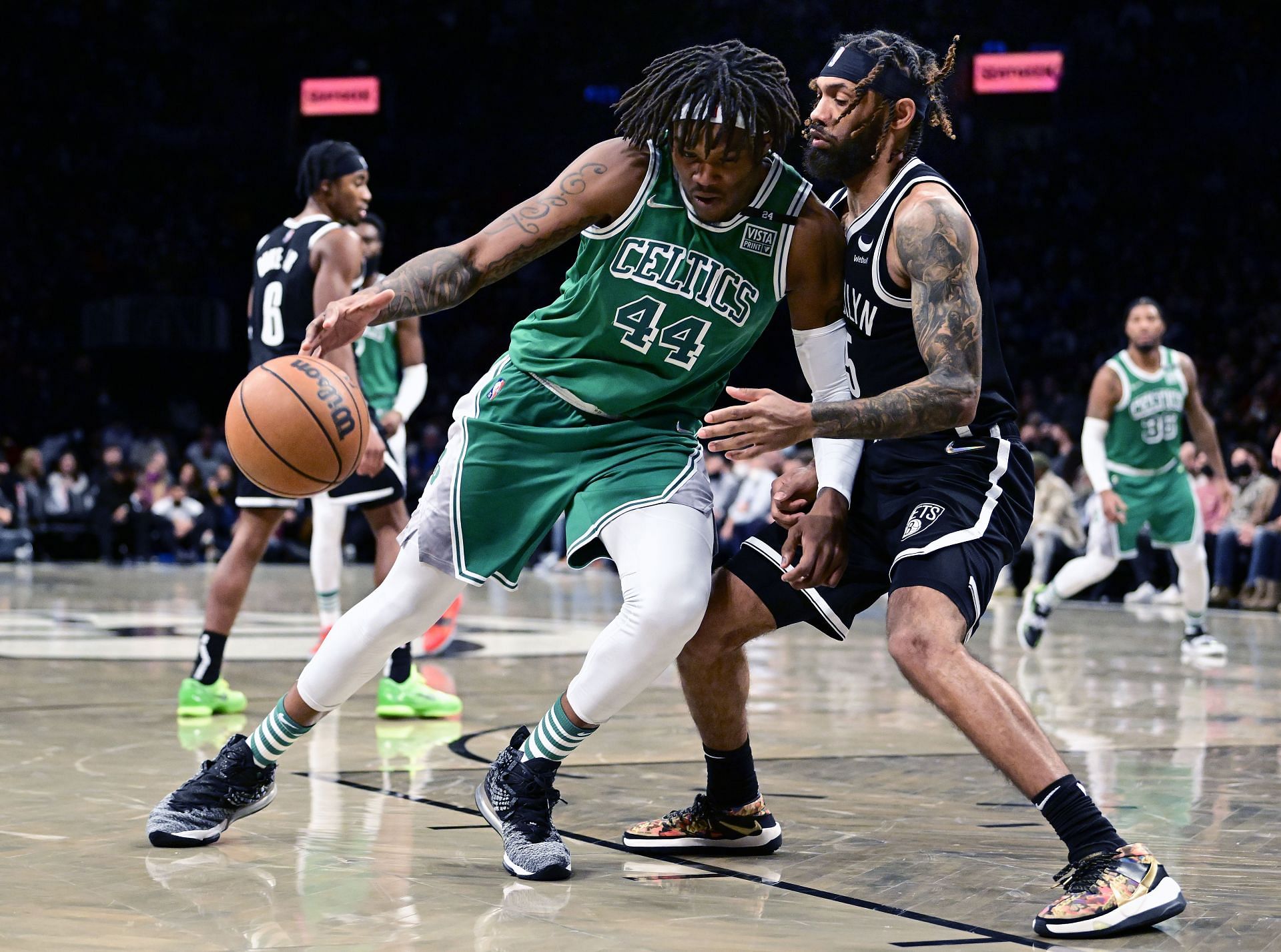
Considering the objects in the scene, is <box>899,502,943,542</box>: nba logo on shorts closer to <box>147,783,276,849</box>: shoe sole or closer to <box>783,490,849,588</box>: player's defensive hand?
<box>783,490,849,588</box>: player's defensive hand

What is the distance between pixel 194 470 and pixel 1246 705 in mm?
13867

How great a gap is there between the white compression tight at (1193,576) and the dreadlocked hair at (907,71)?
220 inches

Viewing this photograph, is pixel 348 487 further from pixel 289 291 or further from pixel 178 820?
pixel 178 820

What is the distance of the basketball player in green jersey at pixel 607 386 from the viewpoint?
3549 millimetres

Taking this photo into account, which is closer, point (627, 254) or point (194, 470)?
point (627, 254)

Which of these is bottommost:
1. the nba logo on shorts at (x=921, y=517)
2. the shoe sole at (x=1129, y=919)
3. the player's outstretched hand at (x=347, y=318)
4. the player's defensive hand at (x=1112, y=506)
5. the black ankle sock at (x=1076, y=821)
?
the shoe sole at (x=1129, y=919)

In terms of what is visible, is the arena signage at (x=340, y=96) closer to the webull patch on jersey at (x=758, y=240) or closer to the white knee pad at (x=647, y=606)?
the webull patch on jersey at (x=758, y=240)

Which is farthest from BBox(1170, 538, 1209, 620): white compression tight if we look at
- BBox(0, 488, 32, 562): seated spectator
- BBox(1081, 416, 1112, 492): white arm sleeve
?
BBox(0, 488, 32, 562): seated spectator

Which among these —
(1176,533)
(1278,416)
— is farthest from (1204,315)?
(1176,533)

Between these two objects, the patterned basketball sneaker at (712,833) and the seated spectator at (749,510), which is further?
the seated spectator at (749,510)

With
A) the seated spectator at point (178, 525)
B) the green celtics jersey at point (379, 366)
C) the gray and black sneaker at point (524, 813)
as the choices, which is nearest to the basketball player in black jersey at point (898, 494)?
the gray and black sneaker at point (524, 813)

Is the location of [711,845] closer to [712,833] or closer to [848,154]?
Result: [712,833]

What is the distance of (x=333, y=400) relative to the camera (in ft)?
12.5

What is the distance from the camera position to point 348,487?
611cm
